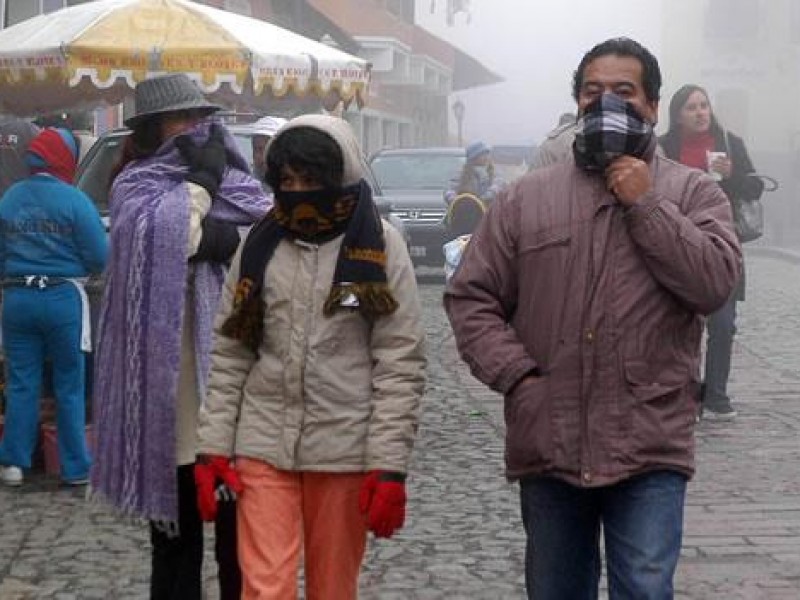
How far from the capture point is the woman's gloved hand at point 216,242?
5.02 m

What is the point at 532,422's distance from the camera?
13.1 feet

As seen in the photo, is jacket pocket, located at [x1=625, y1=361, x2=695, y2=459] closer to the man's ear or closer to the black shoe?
the man's ear

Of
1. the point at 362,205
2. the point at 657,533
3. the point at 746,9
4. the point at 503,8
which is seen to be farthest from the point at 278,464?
the point at 503,8

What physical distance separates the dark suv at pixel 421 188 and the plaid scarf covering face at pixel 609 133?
17.6 m

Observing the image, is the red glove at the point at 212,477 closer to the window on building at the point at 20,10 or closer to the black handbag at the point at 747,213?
the black handbag at the point at 747,213

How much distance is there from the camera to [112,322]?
5090mm

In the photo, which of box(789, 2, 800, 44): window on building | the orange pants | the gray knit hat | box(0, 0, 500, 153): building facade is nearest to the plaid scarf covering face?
the orange pants

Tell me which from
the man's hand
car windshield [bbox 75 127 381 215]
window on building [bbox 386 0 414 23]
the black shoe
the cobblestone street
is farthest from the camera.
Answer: window on building [bbox 386 0 414 23]

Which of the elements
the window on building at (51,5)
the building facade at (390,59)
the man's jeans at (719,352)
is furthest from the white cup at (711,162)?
the building facade at (390,59)

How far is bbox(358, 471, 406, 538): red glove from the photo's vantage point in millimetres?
4219

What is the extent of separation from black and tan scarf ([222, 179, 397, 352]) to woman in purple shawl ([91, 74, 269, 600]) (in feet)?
1.95

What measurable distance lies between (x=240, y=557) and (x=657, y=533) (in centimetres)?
107

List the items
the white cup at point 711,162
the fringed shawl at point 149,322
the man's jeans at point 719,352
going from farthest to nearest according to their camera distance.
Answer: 1. the man's jeans at point 719,352
2. the white cup at point 711,162
3. the fringed shawl at point 149,322

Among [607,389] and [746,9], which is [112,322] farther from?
[746,9]
